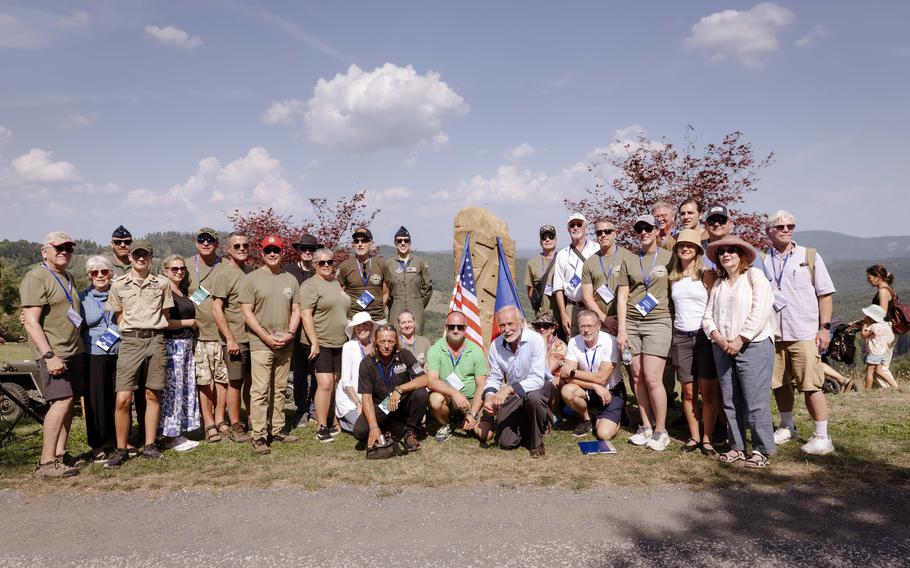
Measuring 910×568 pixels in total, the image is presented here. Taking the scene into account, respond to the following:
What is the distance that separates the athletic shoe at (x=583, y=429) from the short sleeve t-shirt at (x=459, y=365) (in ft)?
3.84

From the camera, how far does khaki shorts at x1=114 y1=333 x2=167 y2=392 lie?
5352 millimetres

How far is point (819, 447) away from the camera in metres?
5.07

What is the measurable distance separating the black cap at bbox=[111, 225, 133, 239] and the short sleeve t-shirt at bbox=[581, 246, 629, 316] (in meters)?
4.89

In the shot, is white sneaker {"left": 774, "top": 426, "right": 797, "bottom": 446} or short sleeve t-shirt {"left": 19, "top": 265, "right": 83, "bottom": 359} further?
white sneaker {"left": 774, "top": 426, "right": 797, "bottom": 446}

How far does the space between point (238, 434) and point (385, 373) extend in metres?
1.79

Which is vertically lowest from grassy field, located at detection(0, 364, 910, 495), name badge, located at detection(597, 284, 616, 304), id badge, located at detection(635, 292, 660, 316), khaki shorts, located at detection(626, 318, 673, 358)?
grassy field, located at detection(0, 364, 910, 495)

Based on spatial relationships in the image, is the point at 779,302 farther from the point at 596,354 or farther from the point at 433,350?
the point at 433,350

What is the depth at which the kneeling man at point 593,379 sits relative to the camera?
5.80m

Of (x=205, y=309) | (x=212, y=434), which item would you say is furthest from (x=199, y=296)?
(x=212, y=434)

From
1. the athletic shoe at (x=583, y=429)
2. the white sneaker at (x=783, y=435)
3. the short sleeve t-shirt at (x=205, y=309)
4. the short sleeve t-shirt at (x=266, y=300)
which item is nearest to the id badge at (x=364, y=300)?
the short sleeve t-shirt at (x=266, y=300)

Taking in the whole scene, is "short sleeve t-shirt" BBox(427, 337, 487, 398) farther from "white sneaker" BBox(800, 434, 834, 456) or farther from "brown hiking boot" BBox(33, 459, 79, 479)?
"brown hiking boot" BBox(33, 459, 79, 479)

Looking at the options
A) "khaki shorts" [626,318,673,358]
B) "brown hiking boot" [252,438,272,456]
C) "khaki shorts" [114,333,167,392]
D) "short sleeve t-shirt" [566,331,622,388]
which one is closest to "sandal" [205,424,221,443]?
"brown hiking boot" [252,438,272,456]

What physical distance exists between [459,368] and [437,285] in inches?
3571

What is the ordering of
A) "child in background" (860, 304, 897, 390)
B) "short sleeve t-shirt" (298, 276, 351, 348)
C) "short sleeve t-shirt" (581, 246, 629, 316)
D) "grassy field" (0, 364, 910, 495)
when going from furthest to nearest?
"child in background" (860, 304, 897, 390)
"short sleeve t-shirt" (298, 276, 351, 348)
"short sleeve t-shirt" (581, 246, 629, 316)
"grassy field" (0, 364, 910, 495)
